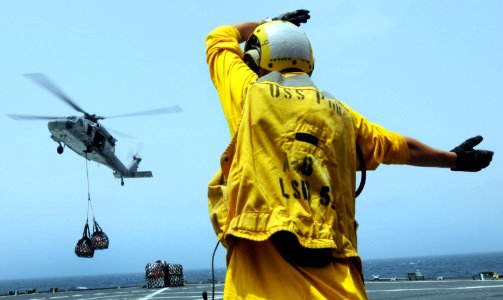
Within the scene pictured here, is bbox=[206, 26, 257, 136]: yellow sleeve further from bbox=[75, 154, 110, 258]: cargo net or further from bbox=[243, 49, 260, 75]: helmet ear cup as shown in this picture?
bbox=[75, 154, 110, 258]: cargo net

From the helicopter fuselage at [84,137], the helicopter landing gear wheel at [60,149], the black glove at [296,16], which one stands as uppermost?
the helicopter fuselage at [84,137]

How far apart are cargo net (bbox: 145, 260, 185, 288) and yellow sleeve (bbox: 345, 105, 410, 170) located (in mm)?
30093

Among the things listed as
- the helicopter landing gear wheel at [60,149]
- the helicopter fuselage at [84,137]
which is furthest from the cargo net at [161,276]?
the helicopter landing gear wheel at [60,149]

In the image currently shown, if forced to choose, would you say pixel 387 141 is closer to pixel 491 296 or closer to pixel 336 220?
pixel 336 220

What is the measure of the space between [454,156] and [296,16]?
970 millimetres

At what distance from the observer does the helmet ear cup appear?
2.18 meters

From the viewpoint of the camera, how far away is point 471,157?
235 cm

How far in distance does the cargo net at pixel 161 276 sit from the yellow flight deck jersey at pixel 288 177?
30262 mm

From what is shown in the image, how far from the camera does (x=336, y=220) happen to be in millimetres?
1830

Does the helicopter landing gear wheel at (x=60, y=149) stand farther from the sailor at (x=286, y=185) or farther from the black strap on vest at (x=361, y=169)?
the black strap on vest at (x=361, y=169)

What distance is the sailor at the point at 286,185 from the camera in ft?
5.58

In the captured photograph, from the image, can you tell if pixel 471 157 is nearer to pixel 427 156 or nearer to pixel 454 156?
pixel 454 156

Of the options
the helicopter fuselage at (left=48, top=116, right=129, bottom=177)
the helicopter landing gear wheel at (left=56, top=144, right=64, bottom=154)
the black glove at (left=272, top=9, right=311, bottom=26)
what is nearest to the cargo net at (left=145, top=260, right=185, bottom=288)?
the helicopter fuselage at (left=48, top=116, right=129, bottom=177)

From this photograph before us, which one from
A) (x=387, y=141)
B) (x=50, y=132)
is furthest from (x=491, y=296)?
(x=50, y=132)
